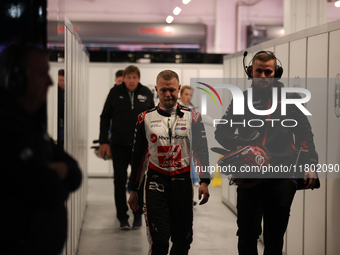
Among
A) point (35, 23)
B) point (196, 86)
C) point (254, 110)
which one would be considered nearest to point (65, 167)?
point (35, 23)

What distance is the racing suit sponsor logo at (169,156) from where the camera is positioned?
2.68 meters

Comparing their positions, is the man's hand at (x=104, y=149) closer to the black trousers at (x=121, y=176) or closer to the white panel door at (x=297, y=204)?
the black trousers at (x=121, y=176)

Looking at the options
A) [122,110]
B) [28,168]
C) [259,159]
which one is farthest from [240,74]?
[28,168]

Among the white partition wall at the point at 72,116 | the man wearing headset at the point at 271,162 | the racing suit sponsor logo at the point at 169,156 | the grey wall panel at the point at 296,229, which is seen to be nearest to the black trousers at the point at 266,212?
the man wearing headset at the point at 271,162

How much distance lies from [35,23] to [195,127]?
147cm

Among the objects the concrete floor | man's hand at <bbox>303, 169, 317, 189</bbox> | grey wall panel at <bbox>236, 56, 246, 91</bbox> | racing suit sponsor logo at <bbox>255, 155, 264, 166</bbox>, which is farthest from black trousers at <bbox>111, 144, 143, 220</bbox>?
man's hand at <bbox>303, 169, 317, 189</bbox>

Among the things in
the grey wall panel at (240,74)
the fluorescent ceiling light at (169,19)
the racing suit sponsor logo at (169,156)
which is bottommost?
the racing suit sponsor logo at (169,156)

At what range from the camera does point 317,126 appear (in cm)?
334

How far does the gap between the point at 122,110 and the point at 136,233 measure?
139 centimetres

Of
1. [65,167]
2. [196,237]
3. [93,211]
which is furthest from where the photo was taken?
[93,211]

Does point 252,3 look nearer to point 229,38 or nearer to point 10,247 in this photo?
point 229,38

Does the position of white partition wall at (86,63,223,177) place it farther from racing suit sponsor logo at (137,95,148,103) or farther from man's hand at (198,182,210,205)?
man's hand at (198,182,210,205)

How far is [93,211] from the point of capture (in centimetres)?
554

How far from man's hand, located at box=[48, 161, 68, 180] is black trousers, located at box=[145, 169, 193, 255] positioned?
1.30 metres
